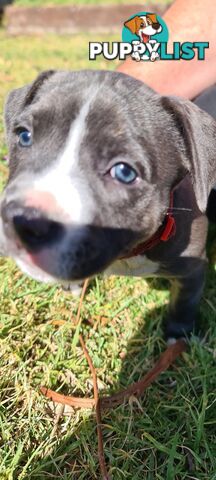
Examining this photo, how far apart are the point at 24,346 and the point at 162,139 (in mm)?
1615

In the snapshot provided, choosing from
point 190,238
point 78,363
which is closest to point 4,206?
point 190,238

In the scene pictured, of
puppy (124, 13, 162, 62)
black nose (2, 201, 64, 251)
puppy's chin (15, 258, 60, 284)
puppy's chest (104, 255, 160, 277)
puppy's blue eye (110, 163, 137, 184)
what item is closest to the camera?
black nose (2, 201, 64, 251)

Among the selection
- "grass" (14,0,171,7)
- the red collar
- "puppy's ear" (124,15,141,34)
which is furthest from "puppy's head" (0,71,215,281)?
"grass" (14,0,171,7)

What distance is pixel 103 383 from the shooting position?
3.09m

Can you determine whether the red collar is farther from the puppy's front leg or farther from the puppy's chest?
the puppy's front leg

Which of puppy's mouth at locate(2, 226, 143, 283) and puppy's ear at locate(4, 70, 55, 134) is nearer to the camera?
puppy's mouth at locate(2, 226, 143, 283)

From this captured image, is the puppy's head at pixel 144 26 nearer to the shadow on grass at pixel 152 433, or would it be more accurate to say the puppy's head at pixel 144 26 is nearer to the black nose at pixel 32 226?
the shadow on grass at pixel 152 433

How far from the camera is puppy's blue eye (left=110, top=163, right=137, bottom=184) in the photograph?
7.32 ft

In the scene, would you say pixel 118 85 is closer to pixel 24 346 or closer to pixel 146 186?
pixel 146 186

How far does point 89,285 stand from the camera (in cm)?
368

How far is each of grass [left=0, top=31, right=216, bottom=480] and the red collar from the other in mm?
846

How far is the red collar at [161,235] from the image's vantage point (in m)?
2.66

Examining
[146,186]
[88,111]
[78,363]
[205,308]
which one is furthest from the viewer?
[205,308]

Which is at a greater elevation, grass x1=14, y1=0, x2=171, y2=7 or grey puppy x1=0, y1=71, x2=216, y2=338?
grass x1=14, y1=0, x2=171, y2=7
